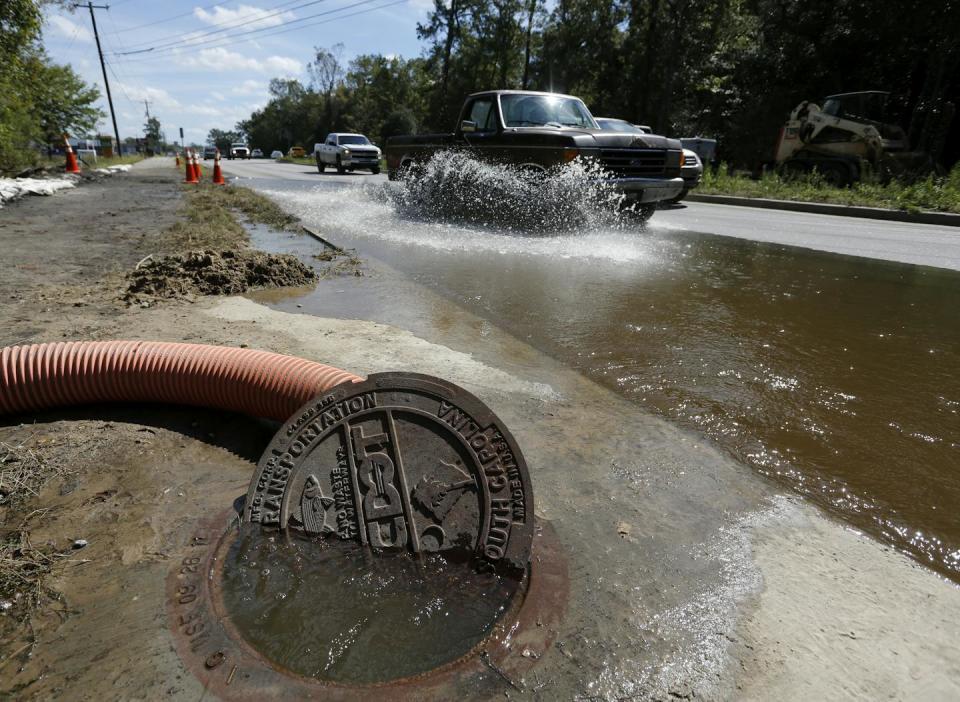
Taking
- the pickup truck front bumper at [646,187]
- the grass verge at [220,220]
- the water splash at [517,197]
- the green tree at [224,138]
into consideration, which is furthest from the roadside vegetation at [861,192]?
A: the green tree at [224,138]

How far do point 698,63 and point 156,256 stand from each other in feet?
115

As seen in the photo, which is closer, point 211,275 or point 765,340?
point 765,340

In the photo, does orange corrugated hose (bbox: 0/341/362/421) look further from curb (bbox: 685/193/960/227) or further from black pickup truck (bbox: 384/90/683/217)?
curb (bbox: 685/193/960/227)

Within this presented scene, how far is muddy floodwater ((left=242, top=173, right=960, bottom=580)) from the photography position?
230cm

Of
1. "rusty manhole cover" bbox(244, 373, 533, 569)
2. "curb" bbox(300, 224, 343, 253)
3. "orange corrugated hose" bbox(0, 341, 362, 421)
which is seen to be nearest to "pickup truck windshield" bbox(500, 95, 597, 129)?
"curb" bbox(300, 224, 343, 253)

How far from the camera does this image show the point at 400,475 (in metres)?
1.92

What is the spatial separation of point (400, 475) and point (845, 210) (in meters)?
13.2

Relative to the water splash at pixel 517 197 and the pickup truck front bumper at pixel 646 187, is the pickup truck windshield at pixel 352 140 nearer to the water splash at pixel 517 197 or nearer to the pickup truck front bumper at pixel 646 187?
the water splash at pixel 517 197

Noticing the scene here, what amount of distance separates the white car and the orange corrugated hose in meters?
26.2

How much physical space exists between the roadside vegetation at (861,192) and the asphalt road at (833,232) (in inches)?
47.0

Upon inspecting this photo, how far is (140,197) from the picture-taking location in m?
13.7

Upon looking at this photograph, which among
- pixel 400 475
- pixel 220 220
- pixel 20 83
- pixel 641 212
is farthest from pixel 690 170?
pixel 20 83

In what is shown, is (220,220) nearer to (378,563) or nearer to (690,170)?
(378,563)

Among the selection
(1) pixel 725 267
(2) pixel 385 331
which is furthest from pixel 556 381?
(1) pixel 725 267
